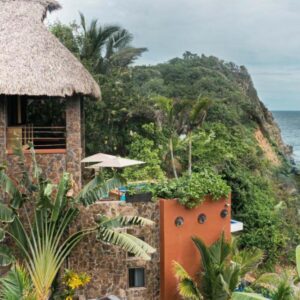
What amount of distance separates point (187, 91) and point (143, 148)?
43.4ft

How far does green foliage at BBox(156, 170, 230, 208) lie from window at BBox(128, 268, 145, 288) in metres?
2.26

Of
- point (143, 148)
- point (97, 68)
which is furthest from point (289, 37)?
point (143, 148)

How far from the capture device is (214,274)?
1321cm

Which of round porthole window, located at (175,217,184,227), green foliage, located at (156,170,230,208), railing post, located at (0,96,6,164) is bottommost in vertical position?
round porthole window, located at (175,217,184,227)

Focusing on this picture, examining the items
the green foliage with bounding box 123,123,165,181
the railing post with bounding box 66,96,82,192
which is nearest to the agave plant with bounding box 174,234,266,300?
the green foliage with bounding box 123,123,165,181

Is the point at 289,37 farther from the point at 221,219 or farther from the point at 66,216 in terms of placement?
the point at 66,216

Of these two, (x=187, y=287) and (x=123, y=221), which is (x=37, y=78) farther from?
(x=187, y=287)

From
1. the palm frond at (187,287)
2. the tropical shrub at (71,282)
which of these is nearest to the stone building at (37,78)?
the tropical shrub at (71,282)

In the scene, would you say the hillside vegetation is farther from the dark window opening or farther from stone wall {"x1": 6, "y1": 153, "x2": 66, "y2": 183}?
stone wall {"x1": 6, "y1": 153, "x2": 66, "y2": 183}

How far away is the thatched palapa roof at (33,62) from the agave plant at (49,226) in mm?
2022

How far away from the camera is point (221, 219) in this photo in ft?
48.8

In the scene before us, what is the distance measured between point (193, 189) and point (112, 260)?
307 cm

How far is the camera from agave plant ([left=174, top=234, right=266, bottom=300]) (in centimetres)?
1287

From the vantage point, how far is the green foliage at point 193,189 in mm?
13930
